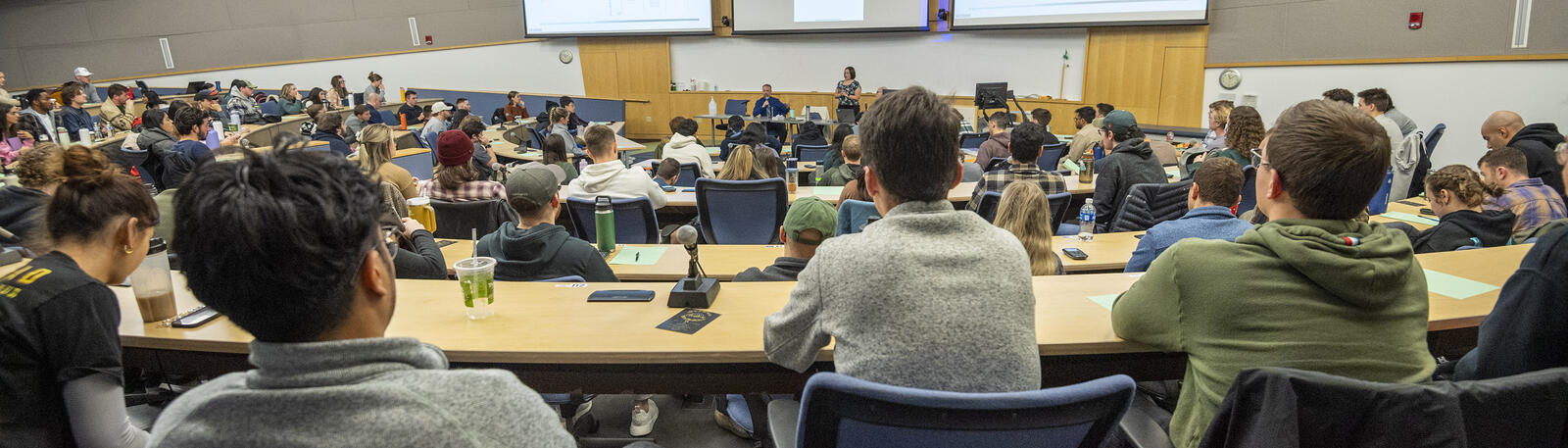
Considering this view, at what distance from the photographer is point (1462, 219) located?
325 centimetres

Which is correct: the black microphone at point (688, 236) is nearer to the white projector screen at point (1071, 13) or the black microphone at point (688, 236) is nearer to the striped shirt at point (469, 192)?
the striped shirt at point (469, 192)

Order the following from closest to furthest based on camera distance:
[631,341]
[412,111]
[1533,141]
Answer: [631,341] → [1533,141] → [412,111]

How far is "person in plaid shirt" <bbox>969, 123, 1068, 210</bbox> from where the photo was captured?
445 centimetres

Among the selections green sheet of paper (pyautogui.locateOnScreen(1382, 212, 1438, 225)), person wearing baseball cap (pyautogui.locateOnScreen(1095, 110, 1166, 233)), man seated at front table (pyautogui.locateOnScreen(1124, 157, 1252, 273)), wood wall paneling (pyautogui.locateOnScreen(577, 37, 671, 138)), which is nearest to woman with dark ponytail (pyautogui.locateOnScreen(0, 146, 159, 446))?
man seated at front table (pyautogui.locateOnScreen(1124, 157, 1252, 273))

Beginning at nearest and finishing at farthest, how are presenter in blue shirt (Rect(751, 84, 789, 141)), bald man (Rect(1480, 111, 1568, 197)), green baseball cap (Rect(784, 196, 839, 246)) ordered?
green baseball cap (Rect(784, 196, 839, 246))
bald man (Rect(1480, 111, 1568, 197))
presenter in blue shirt (Rect(751, 84, 789, 141))

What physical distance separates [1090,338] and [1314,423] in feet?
2.05

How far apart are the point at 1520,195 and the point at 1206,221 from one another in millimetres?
1925

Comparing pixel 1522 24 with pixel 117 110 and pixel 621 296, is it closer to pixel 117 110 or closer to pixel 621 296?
pixel 621 296

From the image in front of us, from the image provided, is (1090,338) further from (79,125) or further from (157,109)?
(79,125)

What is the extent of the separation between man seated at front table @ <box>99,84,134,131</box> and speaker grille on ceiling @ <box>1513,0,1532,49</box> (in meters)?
14.0

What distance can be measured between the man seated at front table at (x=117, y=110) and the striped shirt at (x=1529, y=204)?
1198cm

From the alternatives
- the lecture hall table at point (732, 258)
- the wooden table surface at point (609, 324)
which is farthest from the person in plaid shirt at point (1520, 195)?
the lecture hall table at point (732, 258)

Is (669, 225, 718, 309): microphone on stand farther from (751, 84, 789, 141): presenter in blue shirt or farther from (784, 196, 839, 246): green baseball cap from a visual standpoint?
(751, 84, 789, 141): presenter in blue shirt

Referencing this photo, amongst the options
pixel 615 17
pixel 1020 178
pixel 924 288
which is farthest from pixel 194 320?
pixel 615 17
